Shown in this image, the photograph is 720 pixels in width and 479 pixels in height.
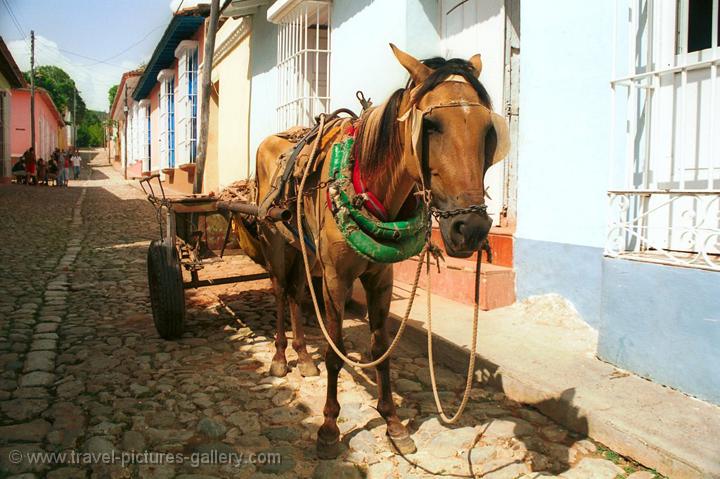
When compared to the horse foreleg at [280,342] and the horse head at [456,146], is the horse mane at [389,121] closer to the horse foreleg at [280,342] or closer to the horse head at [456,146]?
the horse head at [456,146]

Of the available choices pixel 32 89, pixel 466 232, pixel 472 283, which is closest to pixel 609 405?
pixel 466 232

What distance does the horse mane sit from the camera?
221cm

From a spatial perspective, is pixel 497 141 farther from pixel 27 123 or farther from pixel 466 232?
pixel 27 123

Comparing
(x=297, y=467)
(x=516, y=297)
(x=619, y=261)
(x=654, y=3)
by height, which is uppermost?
(x=654, y=3)

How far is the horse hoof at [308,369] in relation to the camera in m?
3.82

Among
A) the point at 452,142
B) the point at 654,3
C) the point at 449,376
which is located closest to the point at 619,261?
the point at 449,376

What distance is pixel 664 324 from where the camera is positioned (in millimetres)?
3270

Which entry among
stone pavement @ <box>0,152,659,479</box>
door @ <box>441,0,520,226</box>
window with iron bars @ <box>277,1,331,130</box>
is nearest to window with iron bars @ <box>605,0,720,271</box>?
stone pavement @ <box>0,152,659,479</box>

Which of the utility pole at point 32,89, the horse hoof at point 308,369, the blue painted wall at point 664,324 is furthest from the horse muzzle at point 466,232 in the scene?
the utility pole at point 32,89

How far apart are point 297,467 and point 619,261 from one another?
93.1 inches

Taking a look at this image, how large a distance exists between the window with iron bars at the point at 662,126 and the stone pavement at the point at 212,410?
1.49m

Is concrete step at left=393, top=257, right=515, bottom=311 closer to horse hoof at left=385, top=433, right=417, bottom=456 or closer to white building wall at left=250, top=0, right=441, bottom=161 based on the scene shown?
white building wall at left=250, top=0, right=441, bottom=161

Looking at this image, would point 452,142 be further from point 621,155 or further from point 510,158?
point 510,158

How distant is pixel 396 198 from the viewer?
2607mm
